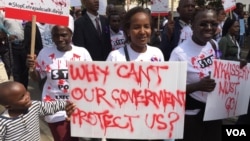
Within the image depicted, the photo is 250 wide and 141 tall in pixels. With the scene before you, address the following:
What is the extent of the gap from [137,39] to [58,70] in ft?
2.55

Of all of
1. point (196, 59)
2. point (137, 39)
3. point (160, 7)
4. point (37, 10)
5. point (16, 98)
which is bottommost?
point (16, 98)

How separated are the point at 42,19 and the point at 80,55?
1.49 feet

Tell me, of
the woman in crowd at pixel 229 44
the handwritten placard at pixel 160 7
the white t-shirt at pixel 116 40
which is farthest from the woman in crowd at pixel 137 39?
the handwritten placard at pixel 160 7

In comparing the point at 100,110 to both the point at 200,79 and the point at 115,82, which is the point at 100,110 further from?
the point at 200,79

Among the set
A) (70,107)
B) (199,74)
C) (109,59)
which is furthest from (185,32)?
(70,107)

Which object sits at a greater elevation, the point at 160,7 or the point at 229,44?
the point at 160,7

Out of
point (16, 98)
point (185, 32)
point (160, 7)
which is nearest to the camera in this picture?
point (16, 98)

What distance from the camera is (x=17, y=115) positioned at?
8.32 feet

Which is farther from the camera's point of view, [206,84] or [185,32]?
[185,32]

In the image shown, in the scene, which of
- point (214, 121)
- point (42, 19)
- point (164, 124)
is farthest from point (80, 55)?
point (214, 121)

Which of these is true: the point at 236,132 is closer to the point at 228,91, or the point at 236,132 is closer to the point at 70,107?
the point at 228,91

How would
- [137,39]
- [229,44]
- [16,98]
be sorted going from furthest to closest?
[229,44] < [137,39] < [16,98]

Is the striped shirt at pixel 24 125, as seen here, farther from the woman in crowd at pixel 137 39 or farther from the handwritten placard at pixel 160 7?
the handwritten placard at pixel 160 7

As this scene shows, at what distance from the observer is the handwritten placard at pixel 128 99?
8.82 feet
